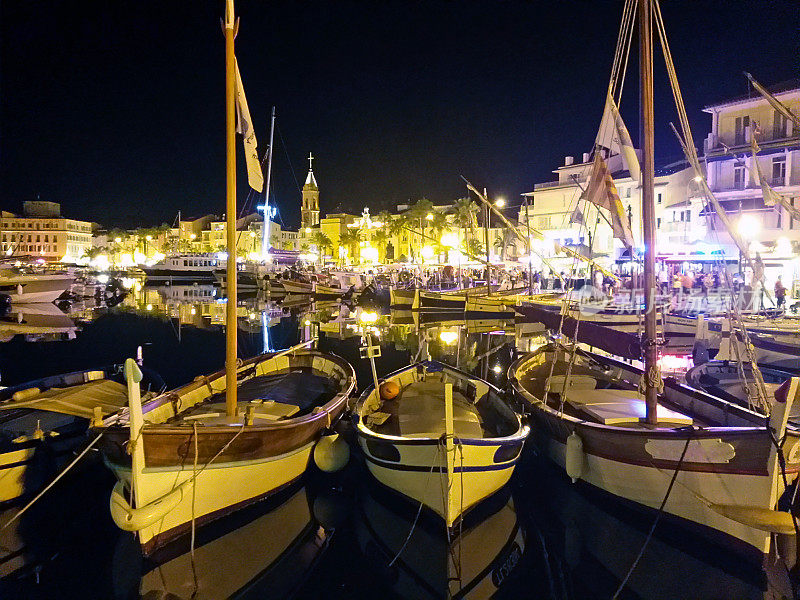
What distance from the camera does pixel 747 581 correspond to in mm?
8633

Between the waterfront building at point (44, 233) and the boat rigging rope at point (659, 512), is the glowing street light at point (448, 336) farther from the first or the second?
the waterfront building at point (44, 233)

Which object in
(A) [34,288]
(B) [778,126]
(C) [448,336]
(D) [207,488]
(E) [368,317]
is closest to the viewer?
(D) [207,488]

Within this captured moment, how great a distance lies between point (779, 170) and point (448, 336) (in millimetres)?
29545

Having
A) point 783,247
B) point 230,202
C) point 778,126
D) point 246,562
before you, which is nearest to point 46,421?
point 246,562

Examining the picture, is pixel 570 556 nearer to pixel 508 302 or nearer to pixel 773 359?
pixel 773 359

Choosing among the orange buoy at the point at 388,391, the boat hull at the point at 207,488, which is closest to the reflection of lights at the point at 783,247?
the orange buoy at the point at 388,391

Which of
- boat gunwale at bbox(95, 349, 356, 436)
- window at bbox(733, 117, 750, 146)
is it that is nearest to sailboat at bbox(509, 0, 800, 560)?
boat gunwale at bbox(95, 349, 356, 436)

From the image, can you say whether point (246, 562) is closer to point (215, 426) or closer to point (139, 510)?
point (139, 510)

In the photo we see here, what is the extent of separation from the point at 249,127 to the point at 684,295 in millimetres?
34795

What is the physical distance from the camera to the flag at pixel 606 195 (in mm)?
13148

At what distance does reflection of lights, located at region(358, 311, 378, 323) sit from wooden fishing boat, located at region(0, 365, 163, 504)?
101 feet

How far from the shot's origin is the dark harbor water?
342 inches

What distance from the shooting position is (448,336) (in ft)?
121

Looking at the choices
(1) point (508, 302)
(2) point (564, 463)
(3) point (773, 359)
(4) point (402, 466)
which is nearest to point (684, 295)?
(1) point (508, 302)
